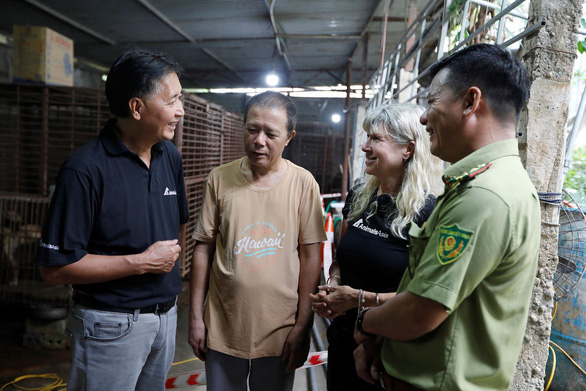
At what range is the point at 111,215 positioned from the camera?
156 cm

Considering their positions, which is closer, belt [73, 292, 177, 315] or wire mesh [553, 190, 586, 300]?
belt [73, 292, 177, 315]

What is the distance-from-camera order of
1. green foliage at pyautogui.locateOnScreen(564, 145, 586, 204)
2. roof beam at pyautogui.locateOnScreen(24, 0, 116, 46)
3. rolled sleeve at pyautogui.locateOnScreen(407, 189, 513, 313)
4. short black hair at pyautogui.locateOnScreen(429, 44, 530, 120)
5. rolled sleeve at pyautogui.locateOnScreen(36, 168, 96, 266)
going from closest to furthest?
rolled sleeve at pyautogui.locateOnScreen(407, 189, 513, 313) < short black hair at pyautogui.locateOnScreen(429, 44, 530, 120) < rolled sleeve at pyautogui.locateOnScreen(36, 168, 96, 266) < green foliage at pyautogui.locateOnScreen(564, 145, 586, 204) < roof beam at pyautogui.locateOnScreen(24, 0, 116, 46)

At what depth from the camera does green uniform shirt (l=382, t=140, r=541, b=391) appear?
0.92 meters

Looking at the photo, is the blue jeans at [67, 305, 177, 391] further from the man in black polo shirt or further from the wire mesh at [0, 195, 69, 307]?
the wire mesh at [0, 195, 69, 307]

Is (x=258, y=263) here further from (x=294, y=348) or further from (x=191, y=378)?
(x=191, y=378)

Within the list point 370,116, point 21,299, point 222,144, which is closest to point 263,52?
point 222,144

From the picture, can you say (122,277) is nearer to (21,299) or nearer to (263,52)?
(21,299)

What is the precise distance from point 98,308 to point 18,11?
7819 mm

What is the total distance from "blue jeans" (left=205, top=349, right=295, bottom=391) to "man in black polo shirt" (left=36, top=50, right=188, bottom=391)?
277 millimetres

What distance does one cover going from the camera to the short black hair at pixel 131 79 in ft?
5.24

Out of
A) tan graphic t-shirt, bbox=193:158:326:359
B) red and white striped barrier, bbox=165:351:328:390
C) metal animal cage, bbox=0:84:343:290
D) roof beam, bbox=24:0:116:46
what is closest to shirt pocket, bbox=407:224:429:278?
tan graphic t-shirt, bbox=193:158:326:359

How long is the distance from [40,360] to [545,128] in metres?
4.48

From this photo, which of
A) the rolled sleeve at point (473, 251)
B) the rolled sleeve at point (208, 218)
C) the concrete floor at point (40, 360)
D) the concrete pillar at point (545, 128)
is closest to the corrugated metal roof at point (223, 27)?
the concrete floor at point (40, 360)

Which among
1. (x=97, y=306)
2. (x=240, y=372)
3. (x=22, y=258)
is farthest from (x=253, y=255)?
(x=22, y=258)
